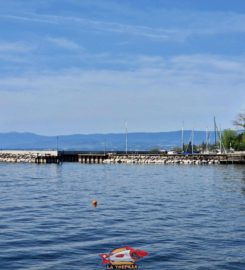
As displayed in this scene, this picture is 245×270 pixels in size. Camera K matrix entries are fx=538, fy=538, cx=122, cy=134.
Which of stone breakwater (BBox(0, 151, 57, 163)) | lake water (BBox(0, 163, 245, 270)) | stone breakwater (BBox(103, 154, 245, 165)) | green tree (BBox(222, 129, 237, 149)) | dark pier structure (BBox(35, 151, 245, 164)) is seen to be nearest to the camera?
lake water (BBox(0, 163, 245, 270))

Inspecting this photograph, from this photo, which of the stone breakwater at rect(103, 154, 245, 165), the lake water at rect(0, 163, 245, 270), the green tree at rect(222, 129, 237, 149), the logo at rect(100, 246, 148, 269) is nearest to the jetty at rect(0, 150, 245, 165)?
the stone breakwater at rect(103, 154, 245, 165)

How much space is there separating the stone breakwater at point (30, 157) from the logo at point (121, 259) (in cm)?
11688

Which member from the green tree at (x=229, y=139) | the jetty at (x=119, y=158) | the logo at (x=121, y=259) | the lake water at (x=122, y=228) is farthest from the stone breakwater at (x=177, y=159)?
the logo at (x=121, y=259)

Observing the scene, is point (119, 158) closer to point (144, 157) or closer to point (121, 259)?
point (144, 157)

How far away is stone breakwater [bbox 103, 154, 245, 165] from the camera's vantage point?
138m

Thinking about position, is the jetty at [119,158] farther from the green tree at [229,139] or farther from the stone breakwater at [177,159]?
the green tree at [229,139]

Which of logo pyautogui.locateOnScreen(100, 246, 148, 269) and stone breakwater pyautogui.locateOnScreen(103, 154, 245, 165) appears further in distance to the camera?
stone breakwater pyautogui.locateOnScreen(103, 154, 245, 165)

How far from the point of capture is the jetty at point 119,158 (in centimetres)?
13962

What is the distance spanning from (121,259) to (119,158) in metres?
125

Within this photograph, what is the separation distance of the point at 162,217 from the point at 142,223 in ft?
11.9

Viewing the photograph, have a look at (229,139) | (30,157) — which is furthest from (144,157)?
(30,157)

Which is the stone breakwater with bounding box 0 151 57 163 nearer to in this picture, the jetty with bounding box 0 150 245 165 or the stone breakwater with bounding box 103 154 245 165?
the jetty with bounding box 0 150 245 165

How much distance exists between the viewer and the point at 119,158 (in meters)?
152

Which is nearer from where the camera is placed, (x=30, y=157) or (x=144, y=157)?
(x=144, y=157)
